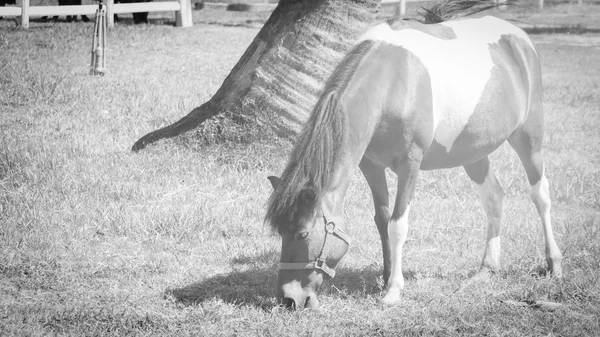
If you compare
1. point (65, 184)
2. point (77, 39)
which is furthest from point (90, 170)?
point (77, 39)

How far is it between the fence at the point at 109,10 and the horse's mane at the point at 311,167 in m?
13.5

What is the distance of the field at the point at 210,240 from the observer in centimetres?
418

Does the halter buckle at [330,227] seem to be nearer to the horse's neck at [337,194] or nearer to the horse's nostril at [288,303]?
the horse's neck at [337,194]

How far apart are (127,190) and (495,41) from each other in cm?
338

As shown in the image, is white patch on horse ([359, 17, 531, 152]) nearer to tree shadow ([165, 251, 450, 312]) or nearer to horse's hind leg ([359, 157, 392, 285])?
horse's hind leg ([359, 157, 392, 285])

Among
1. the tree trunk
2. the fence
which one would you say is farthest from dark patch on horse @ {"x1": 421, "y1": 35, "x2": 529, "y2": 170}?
the fence

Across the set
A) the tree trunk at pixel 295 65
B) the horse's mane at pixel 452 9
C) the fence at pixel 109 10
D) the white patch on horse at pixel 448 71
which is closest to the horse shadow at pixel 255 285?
the white patch on horse at pixel 448 71

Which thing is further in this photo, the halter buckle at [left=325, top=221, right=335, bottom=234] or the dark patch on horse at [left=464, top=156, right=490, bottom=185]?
the dark patch on horse at [left=464, top=156, right=490, bottom=185]

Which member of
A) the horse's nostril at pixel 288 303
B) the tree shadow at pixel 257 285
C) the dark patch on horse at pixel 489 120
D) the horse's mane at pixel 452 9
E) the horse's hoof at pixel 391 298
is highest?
the horse's mane at pixel 452 9

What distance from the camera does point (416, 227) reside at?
5926 millimetres

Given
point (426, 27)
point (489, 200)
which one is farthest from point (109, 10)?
point (489, 200)

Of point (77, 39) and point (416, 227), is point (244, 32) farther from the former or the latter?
point (416, 227)

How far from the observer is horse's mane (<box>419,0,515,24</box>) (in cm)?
529

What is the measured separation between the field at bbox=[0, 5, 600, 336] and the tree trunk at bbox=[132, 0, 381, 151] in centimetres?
33
